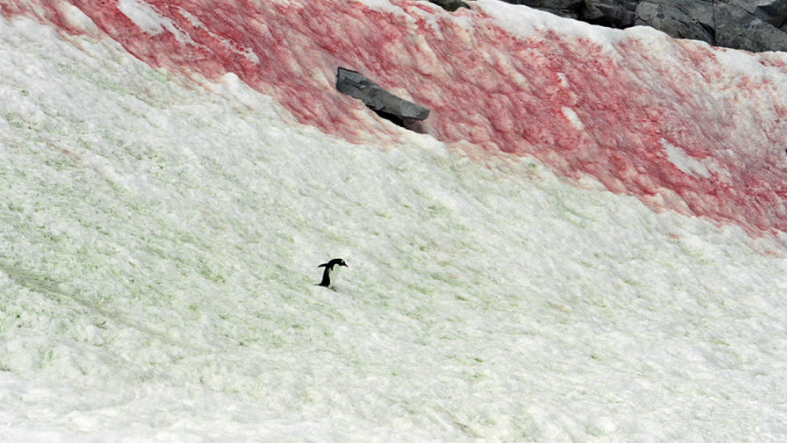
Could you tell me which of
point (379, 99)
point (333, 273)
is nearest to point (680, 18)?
point (379, 99)

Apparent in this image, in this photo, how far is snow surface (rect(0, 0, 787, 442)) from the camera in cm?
1013

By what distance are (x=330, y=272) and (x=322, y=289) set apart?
0.37 m

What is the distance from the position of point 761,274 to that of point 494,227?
7.93 m

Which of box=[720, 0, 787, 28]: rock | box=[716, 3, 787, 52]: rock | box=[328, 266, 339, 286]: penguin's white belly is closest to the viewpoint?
box=[328, 266, 339, 286]: penguin's white belly

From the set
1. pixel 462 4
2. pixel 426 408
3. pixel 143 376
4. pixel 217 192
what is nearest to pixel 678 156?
pixel 462 4

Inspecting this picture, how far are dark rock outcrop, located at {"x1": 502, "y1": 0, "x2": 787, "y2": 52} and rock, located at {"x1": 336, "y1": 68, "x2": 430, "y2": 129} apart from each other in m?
13.2

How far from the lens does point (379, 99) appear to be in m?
24.4

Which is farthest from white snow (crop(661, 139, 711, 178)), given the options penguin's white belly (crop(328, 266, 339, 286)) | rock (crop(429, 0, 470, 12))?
penguin's white belly (crop(328, 266, 339, 286))

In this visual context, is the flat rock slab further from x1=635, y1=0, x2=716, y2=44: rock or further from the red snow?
x1=635, y1=0, x2=716, y2=44: rock

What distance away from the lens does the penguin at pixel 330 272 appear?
47.3ft

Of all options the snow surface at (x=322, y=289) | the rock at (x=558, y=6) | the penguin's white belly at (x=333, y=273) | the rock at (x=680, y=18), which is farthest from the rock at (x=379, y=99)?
the rock at (x=680, y=18)

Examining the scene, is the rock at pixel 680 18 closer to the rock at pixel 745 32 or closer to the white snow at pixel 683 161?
the rock at pixel 745 32

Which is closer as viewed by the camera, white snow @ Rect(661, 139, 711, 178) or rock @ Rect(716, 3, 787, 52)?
white snow @ Rect(661, 139, 711, 178)

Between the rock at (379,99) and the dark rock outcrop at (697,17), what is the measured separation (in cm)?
1319
